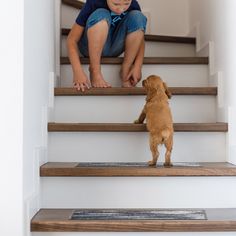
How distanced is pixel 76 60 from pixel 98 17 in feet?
0.79

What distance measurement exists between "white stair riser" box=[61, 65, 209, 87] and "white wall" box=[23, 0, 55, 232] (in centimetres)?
45

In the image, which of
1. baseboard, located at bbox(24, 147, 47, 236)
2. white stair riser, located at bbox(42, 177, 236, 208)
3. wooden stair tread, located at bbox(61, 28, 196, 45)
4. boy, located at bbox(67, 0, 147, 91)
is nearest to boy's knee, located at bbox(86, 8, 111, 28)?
boy, located at bbox(67, 0, 147, 91)

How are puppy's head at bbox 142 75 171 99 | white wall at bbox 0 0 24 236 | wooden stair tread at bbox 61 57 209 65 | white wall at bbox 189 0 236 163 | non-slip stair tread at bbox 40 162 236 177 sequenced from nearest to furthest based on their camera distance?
white wall at bbox 0 0 24 236 < non-slip stair tread at bbox 40 162 236 177 < puppy's head at bbox 142 75 171 99 < white wall at bbox 189 0 236 163 < wooden stair tread at bbox 61 57 209 65

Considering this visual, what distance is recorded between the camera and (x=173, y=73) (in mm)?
2381

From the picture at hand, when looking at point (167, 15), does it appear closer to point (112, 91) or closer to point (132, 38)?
point (132, 38)

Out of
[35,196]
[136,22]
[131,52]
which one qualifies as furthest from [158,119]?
[136,22]

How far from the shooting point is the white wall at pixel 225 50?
1.92 metres

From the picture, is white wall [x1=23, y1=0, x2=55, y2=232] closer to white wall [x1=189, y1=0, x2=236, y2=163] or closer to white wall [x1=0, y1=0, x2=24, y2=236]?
white wall [x1=0, y1=0, x2=24, y2=236]

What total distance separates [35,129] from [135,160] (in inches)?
19.2

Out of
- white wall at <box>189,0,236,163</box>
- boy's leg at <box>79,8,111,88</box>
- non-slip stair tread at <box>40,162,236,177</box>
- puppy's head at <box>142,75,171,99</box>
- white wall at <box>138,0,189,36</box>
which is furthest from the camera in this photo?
white wall at <box>138,0,189,36</box>

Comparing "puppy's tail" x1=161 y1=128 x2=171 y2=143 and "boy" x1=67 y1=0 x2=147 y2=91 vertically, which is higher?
"boy" x1=67 y1=0 x2=147 y2=91

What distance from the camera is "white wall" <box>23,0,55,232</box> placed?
58.6 inches

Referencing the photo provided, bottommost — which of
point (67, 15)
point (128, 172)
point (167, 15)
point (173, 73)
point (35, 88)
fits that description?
point (128, 172)

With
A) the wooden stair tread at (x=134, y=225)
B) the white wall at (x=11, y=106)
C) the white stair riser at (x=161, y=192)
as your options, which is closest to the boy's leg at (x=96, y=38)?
the white stair riser at (x=161, y=192)
